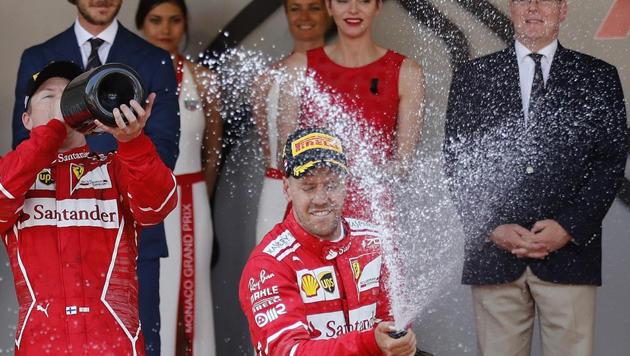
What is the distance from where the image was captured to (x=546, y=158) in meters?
5.12

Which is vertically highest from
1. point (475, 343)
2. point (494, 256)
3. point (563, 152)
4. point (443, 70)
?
point (443, 70)

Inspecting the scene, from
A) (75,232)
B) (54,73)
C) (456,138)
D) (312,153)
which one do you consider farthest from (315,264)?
(456,138)

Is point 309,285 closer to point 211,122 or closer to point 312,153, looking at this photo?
point 312,153

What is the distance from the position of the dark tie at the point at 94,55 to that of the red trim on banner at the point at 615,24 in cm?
225

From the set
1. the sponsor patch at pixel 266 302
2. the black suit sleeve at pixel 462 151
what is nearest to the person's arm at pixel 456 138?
the black suit sleeve at pixel 462 151

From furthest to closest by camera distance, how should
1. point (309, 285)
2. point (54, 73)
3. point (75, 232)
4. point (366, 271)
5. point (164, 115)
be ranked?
point (164, 115), point (54, 73), point (75, 232), point (366, 271), point (309, 285)

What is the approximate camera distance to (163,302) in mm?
5734

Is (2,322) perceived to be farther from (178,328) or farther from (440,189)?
(440,189)

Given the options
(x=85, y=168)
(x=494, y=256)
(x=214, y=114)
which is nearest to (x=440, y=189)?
(x=494, y=256)

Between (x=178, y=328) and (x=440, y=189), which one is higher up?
(x=440, y=189)

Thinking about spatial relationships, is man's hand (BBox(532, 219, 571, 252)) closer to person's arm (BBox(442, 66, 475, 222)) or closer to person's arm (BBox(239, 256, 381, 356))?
person's arm (BBox(442, 66, 475, 222))

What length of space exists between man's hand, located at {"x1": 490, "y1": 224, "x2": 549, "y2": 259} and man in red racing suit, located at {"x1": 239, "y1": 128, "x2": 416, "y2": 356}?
133cm

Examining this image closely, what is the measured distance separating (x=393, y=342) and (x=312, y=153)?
83 cm

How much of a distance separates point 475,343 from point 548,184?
1.06m
